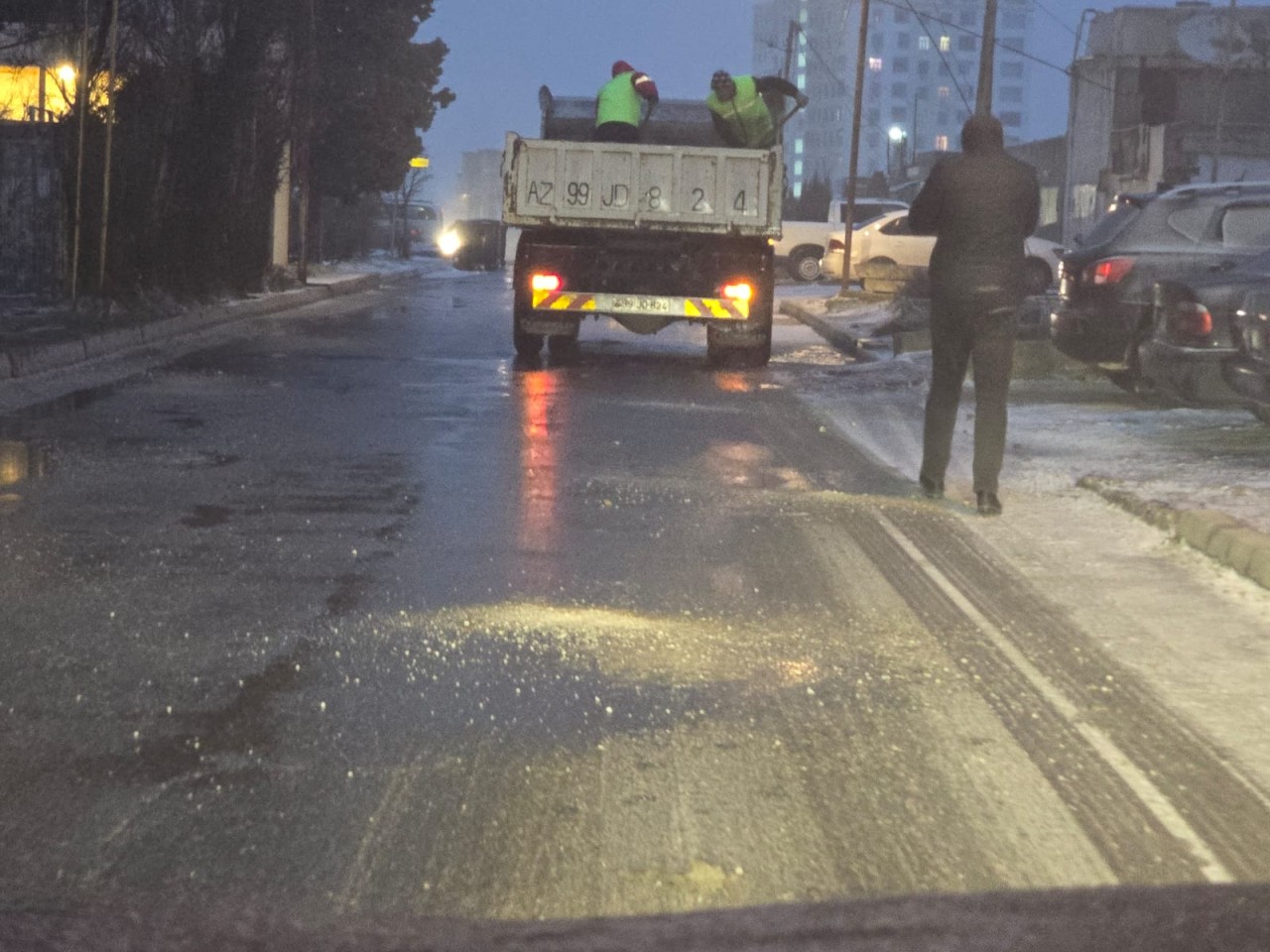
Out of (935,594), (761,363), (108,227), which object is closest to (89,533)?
(935,594)

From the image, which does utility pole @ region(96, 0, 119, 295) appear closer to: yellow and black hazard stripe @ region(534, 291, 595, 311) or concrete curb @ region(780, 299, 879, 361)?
yellow and black hazard stripe @ region(534, 291, 595, 311)

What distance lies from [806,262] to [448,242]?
18261mm

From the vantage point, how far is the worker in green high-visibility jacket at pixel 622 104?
19.2 meters

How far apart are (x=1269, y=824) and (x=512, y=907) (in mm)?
2014

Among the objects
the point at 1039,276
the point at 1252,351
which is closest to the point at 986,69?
the point at 1039,276

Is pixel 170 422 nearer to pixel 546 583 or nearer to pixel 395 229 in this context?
pixel 546 583

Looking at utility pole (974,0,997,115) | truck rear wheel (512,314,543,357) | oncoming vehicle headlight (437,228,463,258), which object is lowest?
truck rear wheel (512,314,543,357)

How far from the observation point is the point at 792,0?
19025 centimetres

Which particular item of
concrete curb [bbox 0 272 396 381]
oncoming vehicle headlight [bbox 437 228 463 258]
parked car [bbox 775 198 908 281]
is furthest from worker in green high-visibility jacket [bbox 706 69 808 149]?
oncoming vehicle headlight [bbox 437 228 463 258]

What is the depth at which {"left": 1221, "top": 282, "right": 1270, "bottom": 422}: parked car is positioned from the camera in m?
10.7

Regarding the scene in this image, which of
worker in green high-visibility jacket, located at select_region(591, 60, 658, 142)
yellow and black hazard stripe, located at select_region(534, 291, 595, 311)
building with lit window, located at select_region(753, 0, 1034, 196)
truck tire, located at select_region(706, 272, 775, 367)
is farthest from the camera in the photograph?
building with lit window, located at select_region(753, 0, 1034, 196)

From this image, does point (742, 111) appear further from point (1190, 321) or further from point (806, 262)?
point (806, 262)

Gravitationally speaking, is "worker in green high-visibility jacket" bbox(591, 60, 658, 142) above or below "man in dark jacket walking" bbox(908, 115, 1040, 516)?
above

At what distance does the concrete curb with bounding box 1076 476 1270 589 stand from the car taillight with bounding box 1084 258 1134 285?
16.5 ft
